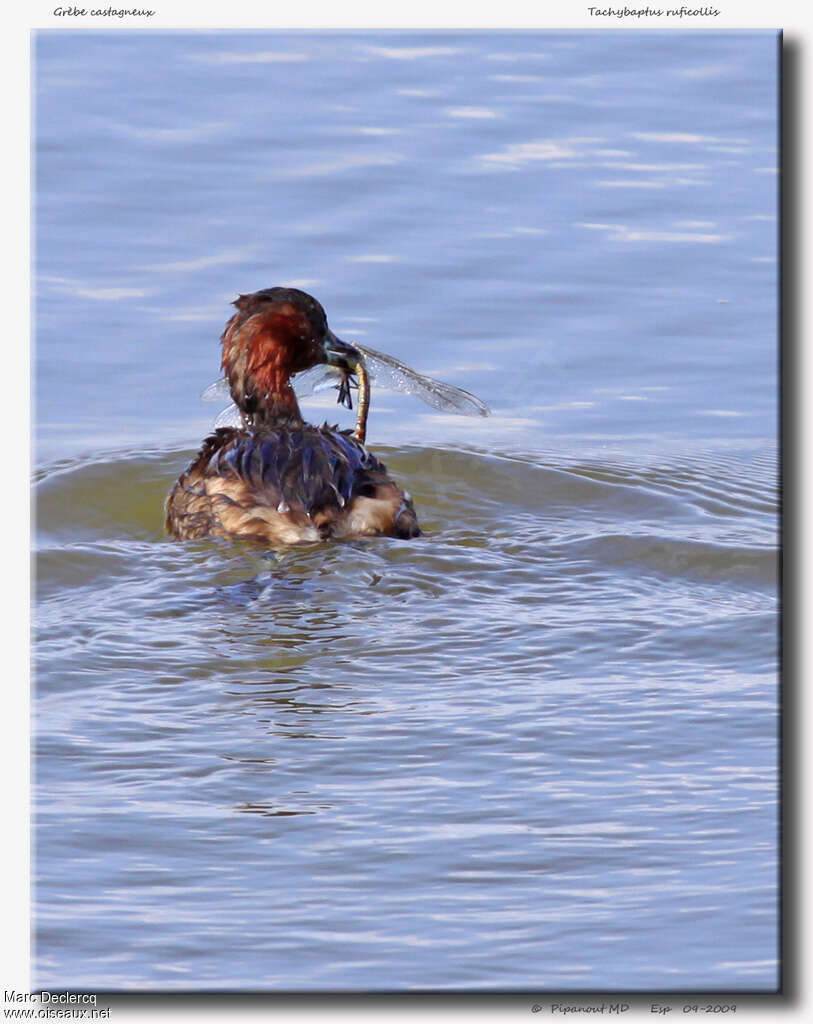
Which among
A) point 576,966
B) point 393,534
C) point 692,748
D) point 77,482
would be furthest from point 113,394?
point 576,966

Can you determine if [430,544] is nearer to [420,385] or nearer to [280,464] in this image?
[280,464]

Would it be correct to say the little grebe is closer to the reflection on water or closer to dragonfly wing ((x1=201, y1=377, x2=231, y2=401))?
the reflection on water

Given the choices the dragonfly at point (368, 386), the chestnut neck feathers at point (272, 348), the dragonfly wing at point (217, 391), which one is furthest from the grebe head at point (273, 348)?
the dragonfly wing at point (217, 391)

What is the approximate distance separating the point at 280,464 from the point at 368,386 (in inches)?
43.1

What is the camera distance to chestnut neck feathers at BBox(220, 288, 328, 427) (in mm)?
8727

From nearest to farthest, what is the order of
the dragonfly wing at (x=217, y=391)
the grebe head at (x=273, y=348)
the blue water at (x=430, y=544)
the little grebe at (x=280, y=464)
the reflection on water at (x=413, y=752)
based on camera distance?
the reflection on water at (x=413, y=752), the blue water at (x=430, y=544), the little grebe at (x=280, y=464), the grebe head at (x=273, y=348), the dragonfly wing at (x=217, y=391)

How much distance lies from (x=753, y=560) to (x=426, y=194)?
16.0 ft

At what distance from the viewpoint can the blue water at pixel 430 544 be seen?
4.99 m

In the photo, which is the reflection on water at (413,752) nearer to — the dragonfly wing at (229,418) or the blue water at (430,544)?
the blue water at (430,544)

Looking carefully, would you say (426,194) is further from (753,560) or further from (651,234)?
(753,560)

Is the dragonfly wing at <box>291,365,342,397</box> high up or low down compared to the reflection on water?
up

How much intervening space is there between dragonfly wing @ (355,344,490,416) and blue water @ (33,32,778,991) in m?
0.53

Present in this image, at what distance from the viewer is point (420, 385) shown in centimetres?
898

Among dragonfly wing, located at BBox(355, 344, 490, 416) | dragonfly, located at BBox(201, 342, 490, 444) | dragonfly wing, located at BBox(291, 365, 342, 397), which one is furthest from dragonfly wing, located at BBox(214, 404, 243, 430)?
dragonfly wing, located at BBox(355, 344, 490, 416)
